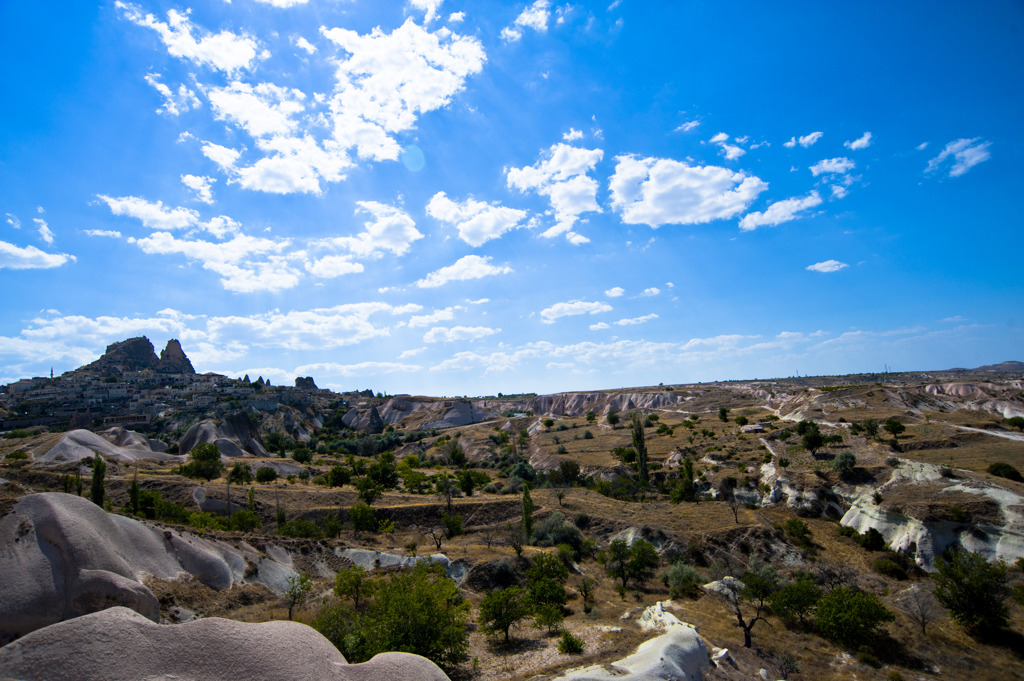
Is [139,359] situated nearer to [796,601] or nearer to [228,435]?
[228,435]

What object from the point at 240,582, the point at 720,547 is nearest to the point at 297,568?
the point at 240,582

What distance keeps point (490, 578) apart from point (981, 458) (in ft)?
131

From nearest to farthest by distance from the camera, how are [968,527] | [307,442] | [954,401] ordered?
[968,527], [954,401], [307,442]

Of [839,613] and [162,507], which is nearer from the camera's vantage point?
[839,613]

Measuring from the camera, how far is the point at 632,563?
3006cm

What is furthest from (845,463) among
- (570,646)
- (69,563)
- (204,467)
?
(204,467)

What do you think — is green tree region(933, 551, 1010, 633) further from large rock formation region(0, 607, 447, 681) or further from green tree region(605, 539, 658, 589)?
large rock formation region(0, 607, 447, 681)

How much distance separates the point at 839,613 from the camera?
21797 millimetres

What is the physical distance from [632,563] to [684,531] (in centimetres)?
842

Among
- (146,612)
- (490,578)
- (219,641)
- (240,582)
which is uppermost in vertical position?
(219,641)

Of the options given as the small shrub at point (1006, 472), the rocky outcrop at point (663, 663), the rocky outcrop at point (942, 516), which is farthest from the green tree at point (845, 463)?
the rocky outcrop at point (663, 663)

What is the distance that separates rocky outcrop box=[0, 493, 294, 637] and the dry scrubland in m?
2.42

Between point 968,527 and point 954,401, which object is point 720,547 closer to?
point 968,527

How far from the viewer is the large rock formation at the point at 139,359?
163 meters
